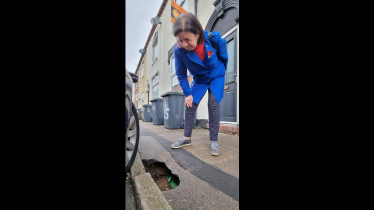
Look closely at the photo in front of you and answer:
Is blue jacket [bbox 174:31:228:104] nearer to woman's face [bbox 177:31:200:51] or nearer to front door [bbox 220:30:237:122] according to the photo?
woman's face [bbox 177:31:200:51]

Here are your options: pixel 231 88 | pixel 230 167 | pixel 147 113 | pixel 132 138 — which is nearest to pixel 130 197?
pixel 132 138

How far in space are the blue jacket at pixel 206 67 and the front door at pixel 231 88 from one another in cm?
176

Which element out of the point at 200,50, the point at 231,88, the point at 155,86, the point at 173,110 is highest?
the point at 155,86

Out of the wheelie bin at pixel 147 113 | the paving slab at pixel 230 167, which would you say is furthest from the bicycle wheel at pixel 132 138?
the wheelie bin at pixel 147 113

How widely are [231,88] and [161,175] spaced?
2793 millimetres

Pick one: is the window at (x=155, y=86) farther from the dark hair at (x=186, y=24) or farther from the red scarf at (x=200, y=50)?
the dark hair at (x=186, y=24)

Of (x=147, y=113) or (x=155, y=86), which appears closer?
(x=147, y=113)

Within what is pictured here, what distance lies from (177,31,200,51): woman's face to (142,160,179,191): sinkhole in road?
1.35 metres

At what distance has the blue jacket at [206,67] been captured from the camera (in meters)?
1.72

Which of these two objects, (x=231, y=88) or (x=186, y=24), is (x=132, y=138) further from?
(x=231, y=88)

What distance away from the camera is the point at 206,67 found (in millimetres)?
1784

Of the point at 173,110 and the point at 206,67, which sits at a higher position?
the point at 206,67
